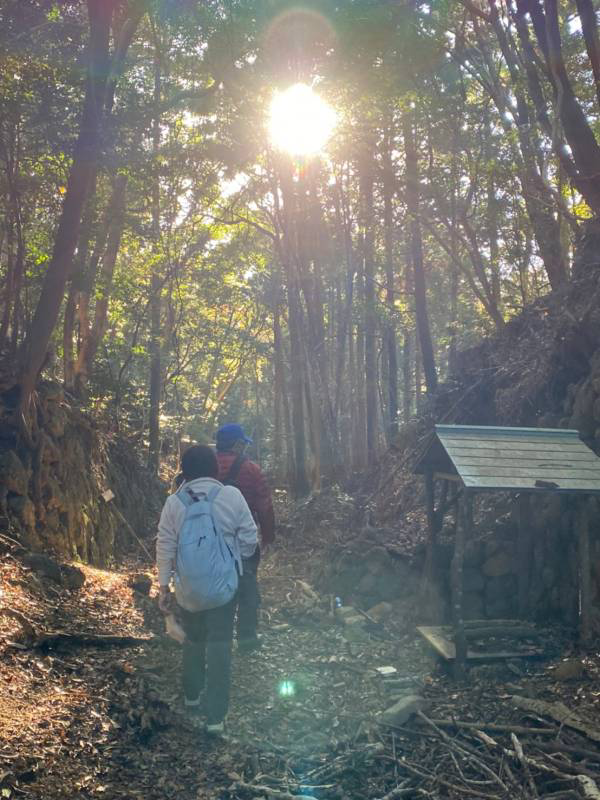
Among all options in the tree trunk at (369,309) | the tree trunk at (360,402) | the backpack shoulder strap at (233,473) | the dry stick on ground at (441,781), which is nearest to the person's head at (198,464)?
the backpack shoulder strap at (233,473)

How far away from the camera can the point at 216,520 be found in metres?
4.88

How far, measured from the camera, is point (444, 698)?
5.55m

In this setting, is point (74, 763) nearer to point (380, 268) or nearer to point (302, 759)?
point (302, 759)

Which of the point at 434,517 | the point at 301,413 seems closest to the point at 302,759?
the point at 434,517

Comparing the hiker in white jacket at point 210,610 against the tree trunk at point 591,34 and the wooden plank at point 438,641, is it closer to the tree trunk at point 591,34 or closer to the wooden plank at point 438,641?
→ the wooden plank at point 438,641

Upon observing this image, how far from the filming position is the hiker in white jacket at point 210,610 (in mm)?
4797

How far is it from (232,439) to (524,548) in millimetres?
3143

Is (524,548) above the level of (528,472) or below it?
below

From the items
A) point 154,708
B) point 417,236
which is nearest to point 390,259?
point 417,236

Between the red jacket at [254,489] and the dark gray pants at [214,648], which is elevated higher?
the red jacket at [254,489]

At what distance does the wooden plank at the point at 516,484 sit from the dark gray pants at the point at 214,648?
2207 mm

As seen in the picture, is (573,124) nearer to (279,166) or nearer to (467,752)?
(467,752)

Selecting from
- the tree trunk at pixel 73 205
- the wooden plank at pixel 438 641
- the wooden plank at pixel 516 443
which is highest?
the tree trunk at pixel 73 205

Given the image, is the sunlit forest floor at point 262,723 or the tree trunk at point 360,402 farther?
the tree trunk at point 360,402
